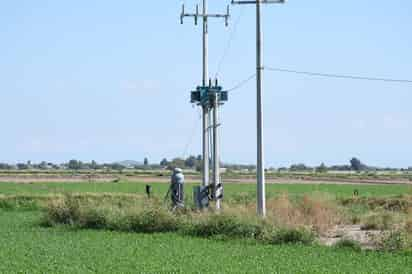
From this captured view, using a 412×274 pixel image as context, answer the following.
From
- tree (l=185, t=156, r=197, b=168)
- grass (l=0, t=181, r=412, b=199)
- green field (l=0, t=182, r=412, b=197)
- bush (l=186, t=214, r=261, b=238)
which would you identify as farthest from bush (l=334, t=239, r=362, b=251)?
tree (l=185, t=156, r=197, b=168)

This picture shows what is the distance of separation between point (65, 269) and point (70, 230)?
40.9 ft

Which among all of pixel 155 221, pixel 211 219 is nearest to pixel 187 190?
pixel 155 221

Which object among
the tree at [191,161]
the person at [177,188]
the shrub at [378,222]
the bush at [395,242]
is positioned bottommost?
the bush at [395,242]

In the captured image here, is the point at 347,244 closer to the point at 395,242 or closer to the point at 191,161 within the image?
the point at 395,242

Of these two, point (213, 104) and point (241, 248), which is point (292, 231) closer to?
point (241, 248)

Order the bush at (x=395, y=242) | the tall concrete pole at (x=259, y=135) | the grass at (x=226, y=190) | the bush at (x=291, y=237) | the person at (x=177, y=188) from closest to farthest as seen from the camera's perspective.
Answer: the bush at (x=395, y=242), the bush at (x=291, y=237), the tall concrete pole at (x=259, y=135), the person at (x=177, y=188), the grass at (x=226, y=190)

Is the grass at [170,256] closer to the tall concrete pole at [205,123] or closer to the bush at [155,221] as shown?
the bush at [155,221]

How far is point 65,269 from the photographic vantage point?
19.8 m

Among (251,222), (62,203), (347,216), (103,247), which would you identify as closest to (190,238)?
(251,222)

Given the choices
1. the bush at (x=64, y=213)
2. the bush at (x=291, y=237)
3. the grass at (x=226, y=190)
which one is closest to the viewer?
the bush at (x=291, y=237)

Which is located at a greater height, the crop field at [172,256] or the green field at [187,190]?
the green field at [187,190]

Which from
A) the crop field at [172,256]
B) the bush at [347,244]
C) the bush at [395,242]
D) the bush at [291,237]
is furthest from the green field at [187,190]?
the bush at [395,242]

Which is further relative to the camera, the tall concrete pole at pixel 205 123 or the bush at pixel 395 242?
the tall concrete pole at pixel 205 123

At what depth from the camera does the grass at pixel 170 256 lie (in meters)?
20.0
